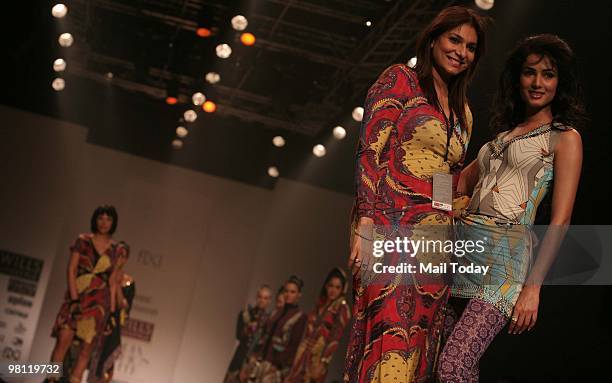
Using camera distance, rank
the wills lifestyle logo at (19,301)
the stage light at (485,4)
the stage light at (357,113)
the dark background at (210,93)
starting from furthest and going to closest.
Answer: the wills lifestyle logo at (19,301) → the stage light at (357,113) → the dark background at (210,93) → the stage light at (485,4)

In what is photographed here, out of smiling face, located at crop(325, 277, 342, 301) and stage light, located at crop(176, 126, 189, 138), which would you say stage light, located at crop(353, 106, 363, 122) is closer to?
smiling face, located at crop(325, 277, 342, 301)

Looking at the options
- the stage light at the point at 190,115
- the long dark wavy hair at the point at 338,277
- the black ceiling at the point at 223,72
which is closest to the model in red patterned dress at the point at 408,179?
the black ceiling at the point at 223,72

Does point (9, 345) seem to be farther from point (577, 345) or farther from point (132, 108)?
point (577, 345)

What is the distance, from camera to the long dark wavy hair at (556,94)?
2322 millimetres

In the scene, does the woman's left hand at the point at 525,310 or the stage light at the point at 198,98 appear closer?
the woman's left hand at the point at 525,310

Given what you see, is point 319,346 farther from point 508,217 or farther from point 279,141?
point 508,217

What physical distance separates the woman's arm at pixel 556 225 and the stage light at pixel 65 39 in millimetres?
5973

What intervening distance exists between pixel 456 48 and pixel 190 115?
242 inches

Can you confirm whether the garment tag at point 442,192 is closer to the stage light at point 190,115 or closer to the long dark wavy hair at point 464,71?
the long dark wavy hair at point 464,71

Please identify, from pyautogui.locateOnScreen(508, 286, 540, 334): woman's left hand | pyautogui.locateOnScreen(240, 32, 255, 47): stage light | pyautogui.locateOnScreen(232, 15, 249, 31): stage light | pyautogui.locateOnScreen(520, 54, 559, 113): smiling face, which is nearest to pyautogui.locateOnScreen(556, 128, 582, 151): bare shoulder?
pyautogui.locateOnScreen(520, 54, 559, 113): smiling face

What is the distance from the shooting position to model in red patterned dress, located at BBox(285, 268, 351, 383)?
7.43 meters

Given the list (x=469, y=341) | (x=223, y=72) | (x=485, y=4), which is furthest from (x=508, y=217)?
(x=223, y=72)

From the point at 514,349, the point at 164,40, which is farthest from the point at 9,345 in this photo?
the point at 514,349

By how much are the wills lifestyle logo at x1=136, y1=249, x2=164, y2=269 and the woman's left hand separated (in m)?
6.39
